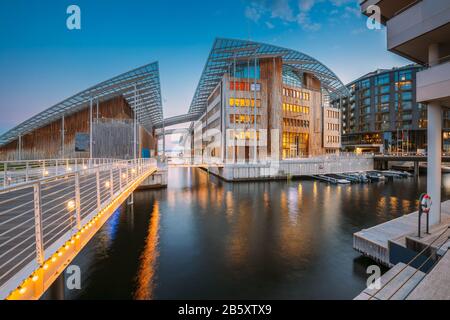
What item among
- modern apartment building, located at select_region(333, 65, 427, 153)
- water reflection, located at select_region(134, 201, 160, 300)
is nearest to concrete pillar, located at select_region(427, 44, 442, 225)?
water reflection, located at select_region(134, 201, 160, 300)

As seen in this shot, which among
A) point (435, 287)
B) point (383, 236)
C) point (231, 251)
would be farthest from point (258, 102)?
point (435, 287)

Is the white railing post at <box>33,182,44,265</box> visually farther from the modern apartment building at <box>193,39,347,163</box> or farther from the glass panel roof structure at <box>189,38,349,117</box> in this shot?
the glass panel roof structure at <box>189,38,349,117</box>

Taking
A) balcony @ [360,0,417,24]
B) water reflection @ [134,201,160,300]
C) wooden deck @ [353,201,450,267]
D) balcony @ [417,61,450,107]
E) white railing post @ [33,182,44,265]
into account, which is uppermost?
balcony @ [360,0,417,24]

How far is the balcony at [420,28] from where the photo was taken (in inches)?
290

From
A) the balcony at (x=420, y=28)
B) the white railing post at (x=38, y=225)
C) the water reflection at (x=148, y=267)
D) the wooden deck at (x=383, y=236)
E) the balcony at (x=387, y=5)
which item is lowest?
the water reflection at (x=148, y=267)

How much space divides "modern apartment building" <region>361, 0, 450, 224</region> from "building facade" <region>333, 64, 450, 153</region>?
64410 millimetres

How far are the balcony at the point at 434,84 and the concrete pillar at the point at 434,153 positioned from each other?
1.89ft

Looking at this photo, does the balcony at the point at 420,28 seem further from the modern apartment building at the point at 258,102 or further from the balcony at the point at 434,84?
the modern apartment building at the point at 258,102

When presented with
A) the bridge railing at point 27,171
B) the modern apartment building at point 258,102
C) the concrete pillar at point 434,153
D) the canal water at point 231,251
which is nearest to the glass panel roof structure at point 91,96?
the bridge railing at point 27,171

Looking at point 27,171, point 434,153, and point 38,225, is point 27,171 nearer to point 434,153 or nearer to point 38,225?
point 38,225

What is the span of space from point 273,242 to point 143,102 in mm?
34591

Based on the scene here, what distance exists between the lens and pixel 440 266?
5.06 m

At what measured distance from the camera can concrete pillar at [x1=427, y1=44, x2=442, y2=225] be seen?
27.3 feet

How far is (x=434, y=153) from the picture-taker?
27.8 feet
